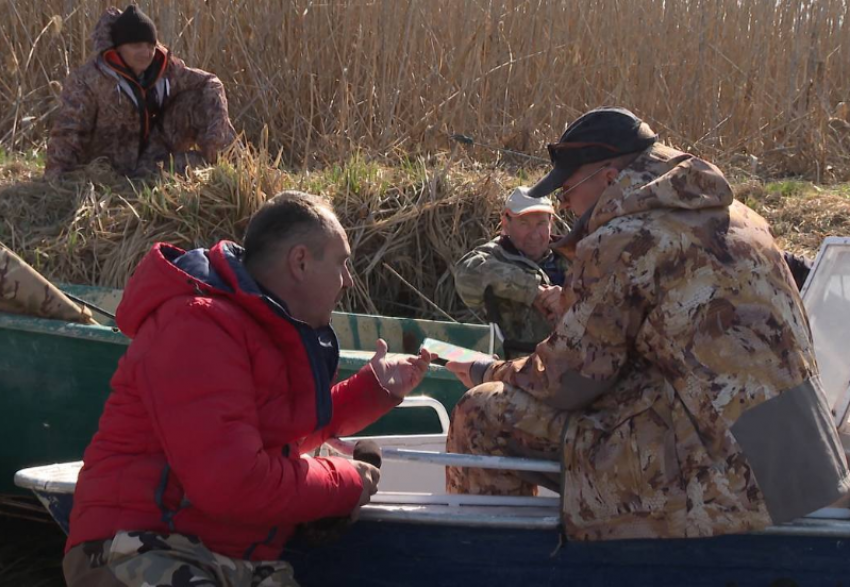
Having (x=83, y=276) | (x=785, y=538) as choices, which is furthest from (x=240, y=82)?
(x=785, y=538)

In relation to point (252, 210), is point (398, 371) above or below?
above

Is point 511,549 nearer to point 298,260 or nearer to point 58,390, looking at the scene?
point 298,260

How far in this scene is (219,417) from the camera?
2389mm

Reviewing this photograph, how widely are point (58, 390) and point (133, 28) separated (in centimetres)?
313

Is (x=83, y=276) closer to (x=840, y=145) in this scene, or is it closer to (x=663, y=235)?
(x=663, y=235)

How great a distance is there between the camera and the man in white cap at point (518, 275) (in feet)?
15.4

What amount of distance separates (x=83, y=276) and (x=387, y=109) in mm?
2827

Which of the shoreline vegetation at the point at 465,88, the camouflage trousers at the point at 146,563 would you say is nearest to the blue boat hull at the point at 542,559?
the camouflage trousers at the point at 146,563

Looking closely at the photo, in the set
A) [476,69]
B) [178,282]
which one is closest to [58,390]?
[178,282]

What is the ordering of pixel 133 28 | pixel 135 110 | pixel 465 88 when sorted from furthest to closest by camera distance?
1. pixel 465 88
2. pixel 135 110
3. pixel 133 28

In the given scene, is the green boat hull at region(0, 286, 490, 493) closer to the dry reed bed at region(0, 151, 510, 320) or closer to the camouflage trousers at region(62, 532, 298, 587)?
the dry reed bed at region(0, 151, 510, 320)

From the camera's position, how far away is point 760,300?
105 inches

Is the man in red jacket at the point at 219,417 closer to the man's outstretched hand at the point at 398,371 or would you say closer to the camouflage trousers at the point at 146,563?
the camouflage trousers at the point at 146,563

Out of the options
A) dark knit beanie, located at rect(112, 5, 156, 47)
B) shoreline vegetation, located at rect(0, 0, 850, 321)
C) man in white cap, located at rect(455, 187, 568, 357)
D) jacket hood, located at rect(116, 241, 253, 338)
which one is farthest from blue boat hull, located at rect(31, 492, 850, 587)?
dark knit beanie, located at rect(112, 5, 156, 47)
